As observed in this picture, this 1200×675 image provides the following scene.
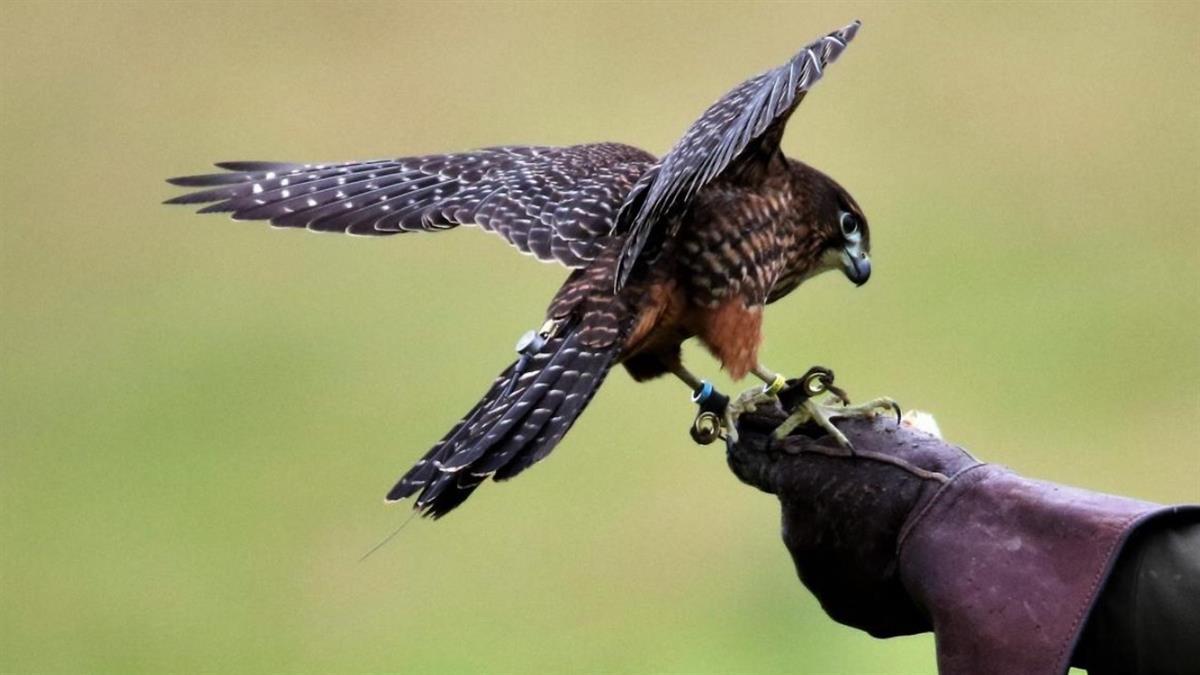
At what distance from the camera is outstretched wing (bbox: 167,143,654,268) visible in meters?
4.48

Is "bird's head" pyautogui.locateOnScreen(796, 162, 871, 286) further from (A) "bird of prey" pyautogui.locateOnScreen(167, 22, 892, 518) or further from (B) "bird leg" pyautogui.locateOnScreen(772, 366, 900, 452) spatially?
(B) "bird leg" pyautogui.locateOnScreen(772, 366, 900, 452)

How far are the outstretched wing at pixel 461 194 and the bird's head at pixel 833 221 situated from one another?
39 cm

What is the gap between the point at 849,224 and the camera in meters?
4.73

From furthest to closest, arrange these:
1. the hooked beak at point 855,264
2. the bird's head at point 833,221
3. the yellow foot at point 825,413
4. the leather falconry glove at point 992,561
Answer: the hooked beak at point 855,264 → the bird's head at point 833,221 → the yellow foot at point 825,413 → the leather falconry glove at point 992,561

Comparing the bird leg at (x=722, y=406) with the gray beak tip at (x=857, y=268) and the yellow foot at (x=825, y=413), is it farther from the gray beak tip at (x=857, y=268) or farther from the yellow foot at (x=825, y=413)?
the gray beak tip at (x=857, y=268)

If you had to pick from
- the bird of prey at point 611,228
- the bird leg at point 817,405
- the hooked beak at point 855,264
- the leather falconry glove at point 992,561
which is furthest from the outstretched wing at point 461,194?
the leather falconry glove at point 992,561

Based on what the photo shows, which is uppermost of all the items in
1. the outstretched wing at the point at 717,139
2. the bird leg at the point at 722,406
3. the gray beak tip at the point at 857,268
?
the outstretched wing at the point at 717,139

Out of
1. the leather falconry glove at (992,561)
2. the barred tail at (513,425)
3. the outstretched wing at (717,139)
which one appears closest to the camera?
the leather falconry glove at (992,561)

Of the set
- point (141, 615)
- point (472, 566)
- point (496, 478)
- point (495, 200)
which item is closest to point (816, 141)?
point (472, 566)

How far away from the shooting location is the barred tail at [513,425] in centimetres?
363

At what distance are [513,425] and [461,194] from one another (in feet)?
3.63

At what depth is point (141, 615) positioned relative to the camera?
8539mm

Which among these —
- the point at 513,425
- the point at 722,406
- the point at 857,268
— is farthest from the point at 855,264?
the point at 513,425

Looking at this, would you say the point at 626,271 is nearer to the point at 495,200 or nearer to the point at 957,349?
the point at 495,200
